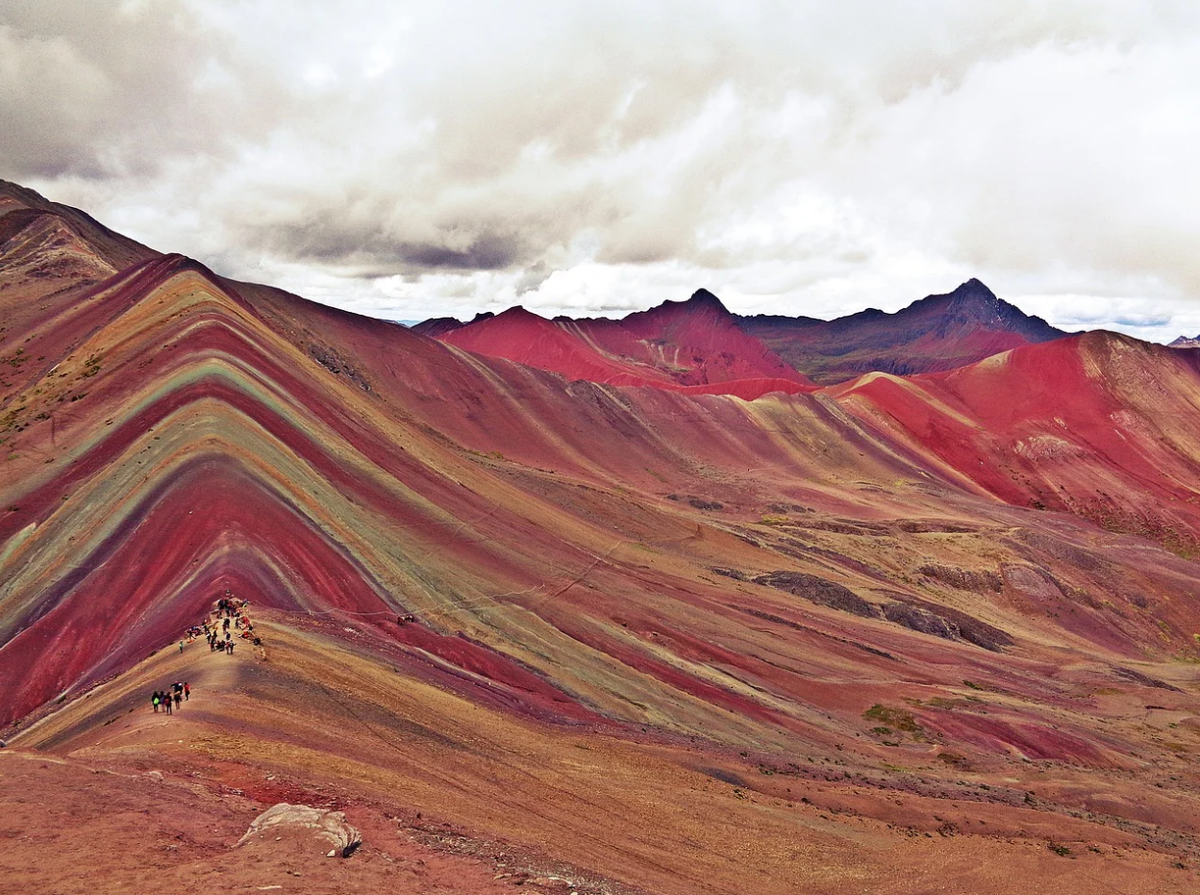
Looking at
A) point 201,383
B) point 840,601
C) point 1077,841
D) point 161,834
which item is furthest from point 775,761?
point 201,383

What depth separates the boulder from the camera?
13625 millimetres

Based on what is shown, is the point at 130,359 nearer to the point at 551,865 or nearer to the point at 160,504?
the point at 160,504

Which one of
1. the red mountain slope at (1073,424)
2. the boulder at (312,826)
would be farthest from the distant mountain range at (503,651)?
the red mountain slope at (1073,424)

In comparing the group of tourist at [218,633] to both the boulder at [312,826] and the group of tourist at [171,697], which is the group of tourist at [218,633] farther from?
the boulder at [312,826]

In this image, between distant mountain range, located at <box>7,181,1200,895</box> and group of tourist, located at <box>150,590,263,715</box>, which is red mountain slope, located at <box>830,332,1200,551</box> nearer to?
distant mountain range, located at <box>7,181,1200,895</box>

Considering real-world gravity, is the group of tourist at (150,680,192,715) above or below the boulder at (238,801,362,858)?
above

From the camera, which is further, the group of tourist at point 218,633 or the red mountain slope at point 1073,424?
the red mountain slope at point 1073,424

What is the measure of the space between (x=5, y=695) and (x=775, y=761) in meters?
29.8

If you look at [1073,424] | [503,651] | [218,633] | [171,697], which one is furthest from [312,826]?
[1073,424]

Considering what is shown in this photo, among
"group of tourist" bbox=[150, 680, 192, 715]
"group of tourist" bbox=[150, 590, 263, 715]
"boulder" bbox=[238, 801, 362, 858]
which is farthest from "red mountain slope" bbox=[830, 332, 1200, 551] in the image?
"boulder" bbox=[238, 801, 362, 858]

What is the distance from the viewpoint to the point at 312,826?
1417cm

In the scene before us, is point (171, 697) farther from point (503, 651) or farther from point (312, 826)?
point (503, 651)

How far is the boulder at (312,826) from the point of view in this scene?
13625mm

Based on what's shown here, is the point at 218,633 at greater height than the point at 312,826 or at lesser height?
greater
